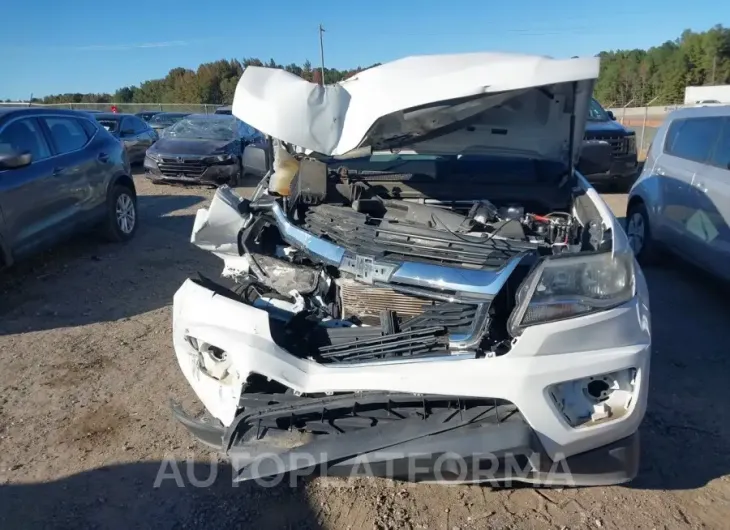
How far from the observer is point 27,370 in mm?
4148

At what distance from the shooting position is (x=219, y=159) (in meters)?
11.2

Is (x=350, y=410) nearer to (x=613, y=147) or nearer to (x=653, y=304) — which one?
(x=653, y=304)

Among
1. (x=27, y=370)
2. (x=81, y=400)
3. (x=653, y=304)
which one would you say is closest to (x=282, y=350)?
(x=81, y=400)

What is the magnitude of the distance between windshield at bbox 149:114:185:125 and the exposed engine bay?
18.5 meters

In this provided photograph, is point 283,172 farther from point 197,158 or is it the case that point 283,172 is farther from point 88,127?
point 197,158

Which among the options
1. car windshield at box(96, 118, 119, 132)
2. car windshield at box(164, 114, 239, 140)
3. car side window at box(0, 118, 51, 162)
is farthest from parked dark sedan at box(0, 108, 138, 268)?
car windshield at box(96, 118, 119, 132)

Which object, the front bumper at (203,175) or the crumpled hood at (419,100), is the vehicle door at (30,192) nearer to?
the crumpled hood at (419,100)

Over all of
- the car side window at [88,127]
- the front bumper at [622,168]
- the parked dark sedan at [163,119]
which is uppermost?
the car side window at [88,127]

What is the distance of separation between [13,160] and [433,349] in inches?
177

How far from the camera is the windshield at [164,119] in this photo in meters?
20.9

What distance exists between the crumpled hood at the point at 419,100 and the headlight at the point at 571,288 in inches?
32.2

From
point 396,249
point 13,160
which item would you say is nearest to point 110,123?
point 13,160

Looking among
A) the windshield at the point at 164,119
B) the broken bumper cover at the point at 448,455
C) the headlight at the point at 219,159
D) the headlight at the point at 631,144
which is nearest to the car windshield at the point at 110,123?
the headlight at the point at 219,159

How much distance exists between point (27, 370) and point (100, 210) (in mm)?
3168
